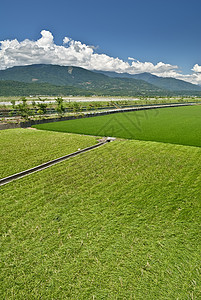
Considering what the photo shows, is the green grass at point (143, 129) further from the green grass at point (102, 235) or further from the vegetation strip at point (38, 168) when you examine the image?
the green grass at point (102, 235)

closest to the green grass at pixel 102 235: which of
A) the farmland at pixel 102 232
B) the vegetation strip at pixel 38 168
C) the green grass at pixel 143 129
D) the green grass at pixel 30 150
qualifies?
the farmland at pixel 102 232

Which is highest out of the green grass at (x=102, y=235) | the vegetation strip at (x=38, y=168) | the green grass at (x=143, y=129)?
the green grass at (x=143, y=129)

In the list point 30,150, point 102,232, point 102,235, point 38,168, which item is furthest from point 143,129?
point 102,235

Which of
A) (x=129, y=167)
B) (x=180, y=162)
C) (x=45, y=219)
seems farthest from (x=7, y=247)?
(x=180, y=162)

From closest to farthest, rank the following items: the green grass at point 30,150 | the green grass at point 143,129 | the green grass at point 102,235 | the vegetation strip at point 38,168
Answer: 1. the green grass at point 102,235
2. the vegetation strip at point 38,168
3. the green grass at point 30,150
4. the green grass at point 143,129

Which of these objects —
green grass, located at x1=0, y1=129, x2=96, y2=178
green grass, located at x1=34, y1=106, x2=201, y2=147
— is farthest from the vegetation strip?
green grass, located at x1=34, y1=106, x2=201, y2=147

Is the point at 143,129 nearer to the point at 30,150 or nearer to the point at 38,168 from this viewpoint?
the point at 30,150

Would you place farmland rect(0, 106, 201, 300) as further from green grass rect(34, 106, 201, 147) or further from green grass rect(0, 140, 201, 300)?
green grass rect(34, 106, 201, 147)

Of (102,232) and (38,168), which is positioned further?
(38,168)

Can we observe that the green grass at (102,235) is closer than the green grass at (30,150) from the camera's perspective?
Yes
